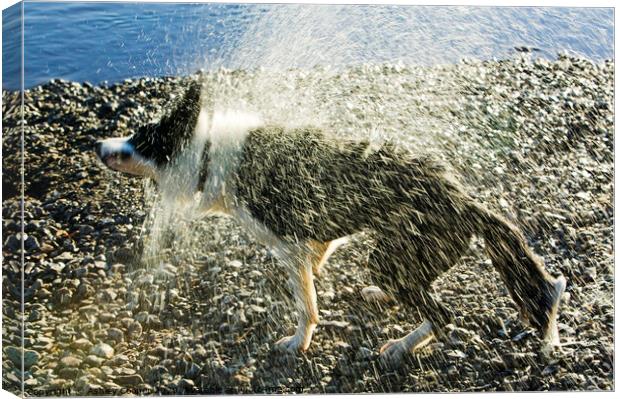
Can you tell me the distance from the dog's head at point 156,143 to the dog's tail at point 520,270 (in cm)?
103

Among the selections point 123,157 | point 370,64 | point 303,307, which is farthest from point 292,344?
point 370,64

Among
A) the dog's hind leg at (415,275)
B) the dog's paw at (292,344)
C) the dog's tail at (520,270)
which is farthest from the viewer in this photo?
the dog's paw at (292,344)

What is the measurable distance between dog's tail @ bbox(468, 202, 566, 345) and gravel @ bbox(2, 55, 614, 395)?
3.7 inches

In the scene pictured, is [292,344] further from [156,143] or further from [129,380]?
[156,143]

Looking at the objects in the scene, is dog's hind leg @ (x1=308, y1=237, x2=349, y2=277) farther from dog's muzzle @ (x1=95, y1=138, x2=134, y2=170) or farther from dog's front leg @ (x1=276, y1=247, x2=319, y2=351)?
dog's muzzle @ (x1=95, y1=138, x2=134, y2=170)

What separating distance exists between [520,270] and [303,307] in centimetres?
79

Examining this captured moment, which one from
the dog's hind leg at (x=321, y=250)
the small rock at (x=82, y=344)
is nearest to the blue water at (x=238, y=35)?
the dog's hind leg at (x=321, y=250)

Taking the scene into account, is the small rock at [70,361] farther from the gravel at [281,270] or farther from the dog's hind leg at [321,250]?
the dog's hind leg at [321,250]

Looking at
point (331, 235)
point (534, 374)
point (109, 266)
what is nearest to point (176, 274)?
point (109, 266)

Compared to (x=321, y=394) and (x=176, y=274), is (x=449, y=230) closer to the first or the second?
(x=321, y=394)

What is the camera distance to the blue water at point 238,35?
321 cm

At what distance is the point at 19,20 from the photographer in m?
3.14

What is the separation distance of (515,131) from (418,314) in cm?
85

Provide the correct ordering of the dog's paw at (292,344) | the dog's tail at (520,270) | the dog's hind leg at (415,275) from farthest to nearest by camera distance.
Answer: the dog's paw at (292,344)
the dog's tail at (520,270)
the dog's hind leg at (415,275)
